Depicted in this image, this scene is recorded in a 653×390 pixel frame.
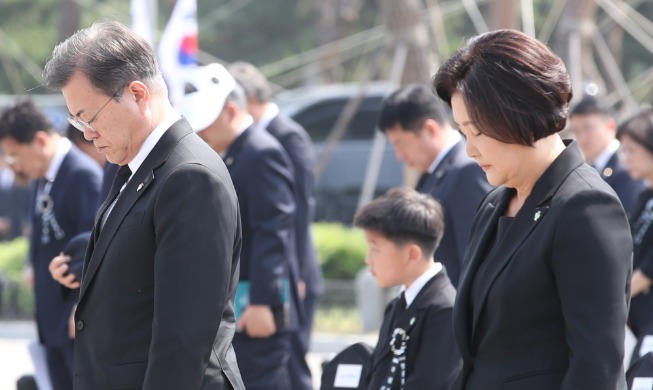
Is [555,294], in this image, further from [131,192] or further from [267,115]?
[267,115]

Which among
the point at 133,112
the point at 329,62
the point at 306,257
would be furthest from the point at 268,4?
the point at 133,112

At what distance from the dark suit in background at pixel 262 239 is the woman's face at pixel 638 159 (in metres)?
1.61

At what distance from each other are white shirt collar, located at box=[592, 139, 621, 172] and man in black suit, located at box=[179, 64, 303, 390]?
1.82m

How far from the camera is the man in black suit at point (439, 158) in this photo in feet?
14.9

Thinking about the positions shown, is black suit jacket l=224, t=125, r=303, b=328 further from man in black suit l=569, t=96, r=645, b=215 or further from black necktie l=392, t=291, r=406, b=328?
man in black suit l=569, t=96, r=645, b=215

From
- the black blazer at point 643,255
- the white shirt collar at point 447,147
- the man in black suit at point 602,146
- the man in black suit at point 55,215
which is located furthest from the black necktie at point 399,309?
the man in black suit at point 602,146

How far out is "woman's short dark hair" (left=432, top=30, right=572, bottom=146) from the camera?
8.61 ft

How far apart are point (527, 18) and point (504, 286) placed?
745 cm

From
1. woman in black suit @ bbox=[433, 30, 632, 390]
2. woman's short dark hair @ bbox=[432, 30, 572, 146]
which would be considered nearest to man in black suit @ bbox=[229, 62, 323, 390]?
woman in black suit @ bbox=[433, 30, 632, 390]

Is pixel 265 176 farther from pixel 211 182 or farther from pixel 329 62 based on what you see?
pixel 329 62

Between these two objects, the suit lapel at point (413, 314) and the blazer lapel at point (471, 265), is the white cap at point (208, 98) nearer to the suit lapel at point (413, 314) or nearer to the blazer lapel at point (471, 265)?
the suit lapel at point (413, 314)

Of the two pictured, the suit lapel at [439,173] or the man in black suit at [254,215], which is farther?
the man in black suit at [254,215]

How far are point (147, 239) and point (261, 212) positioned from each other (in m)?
2.40

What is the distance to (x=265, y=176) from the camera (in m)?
5.21
